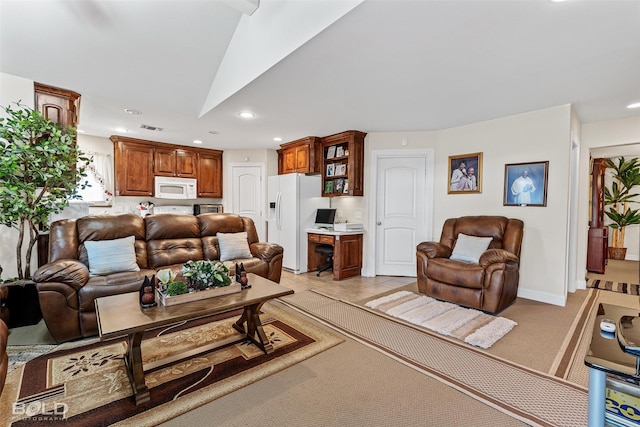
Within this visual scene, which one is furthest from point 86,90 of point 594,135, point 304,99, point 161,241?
point 594,135

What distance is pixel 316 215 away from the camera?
5.34m

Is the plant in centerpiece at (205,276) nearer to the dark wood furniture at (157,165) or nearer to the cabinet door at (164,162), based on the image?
the dark wood furniture at (157,165)

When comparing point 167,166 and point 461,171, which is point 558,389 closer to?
point 461,171

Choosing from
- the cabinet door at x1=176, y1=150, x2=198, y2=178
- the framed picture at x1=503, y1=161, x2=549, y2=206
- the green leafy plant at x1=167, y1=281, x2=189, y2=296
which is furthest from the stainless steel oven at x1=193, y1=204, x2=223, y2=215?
the framed picture at x1=503, y1=161, x2=549, y2=206

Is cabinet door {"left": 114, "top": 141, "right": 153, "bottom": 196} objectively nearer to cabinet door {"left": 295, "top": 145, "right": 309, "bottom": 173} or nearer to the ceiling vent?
the ceiling vent

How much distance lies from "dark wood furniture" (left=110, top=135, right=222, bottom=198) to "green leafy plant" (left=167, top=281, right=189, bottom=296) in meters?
4.08

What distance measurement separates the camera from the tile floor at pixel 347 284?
3814 mm

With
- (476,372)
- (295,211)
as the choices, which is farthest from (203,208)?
(476,372)

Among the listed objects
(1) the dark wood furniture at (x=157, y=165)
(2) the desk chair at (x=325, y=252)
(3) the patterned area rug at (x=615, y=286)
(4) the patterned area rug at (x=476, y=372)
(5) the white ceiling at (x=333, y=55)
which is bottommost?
(4) the patterned area rug at (x=476, y=372)

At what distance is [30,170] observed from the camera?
2.57 meters

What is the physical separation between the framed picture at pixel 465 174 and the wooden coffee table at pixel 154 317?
3.24 m

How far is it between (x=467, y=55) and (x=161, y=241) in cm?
369

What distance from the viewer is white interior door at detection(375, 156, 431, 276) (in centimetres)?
469

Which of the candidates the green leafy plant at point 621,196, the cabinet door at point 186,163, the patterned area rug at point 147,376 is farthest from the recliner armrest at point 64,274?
the green leafy plant at point 621,196
